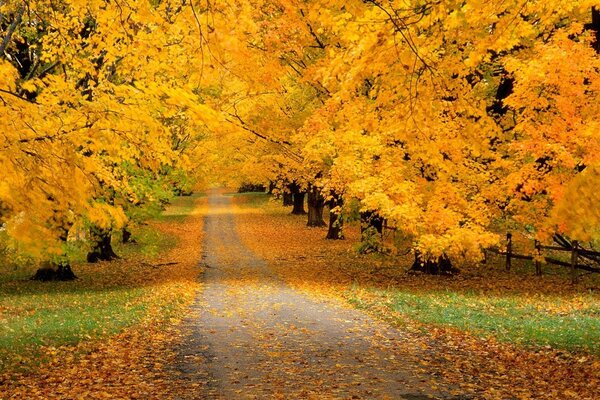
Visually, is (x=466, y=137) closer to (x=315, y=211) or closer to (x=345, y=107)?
(x=345, y=107)

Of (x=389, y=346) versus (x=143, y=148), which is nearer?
(x=143, y=148)

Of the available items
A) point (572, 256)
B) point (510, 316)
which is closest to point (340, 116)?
point (510, 316)

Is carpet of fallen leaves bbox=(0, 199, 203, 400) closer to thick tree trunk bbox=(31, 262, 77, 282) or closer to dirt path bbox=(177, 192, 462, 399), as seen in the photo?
dirt path bbox=(177, 192, 462, 399)

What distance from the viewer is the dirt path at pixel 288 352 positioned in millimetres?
7953

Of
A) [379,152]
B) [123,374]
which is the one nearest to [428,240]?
[379,152]

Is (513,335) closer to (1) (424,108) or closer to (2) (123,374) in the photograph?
(1) (424,108)

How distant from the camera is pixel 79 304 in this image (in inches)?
632

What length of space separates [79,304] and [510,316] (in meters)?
10.2

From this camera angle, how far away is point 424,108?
725cm

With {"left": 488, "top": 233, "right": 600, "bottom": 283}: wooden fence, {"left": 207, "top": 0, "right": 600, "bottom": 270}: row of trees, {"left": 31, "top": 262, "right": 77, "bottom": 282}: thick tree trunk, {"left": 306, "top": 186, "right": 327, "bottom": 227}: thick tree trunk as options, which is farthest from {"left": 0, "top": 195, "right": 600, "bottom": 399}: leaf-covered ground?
{"left": 306, "top": 186, "right": 327, "bottom": 227}: thick tree trunk

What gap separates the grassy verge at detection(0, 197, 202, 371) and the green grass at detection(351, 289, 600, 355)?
5.65m

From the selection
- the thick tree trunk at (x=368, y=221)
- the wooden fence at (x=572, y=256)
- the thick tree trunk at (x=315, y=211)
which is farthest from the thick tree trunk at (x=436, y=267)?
the thick tree trunk at (x=315, y=211)

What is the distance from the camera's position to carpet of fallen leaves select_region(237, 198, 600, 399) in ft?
27.0

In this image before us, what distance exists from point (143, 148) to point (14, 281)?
15.6 metres
